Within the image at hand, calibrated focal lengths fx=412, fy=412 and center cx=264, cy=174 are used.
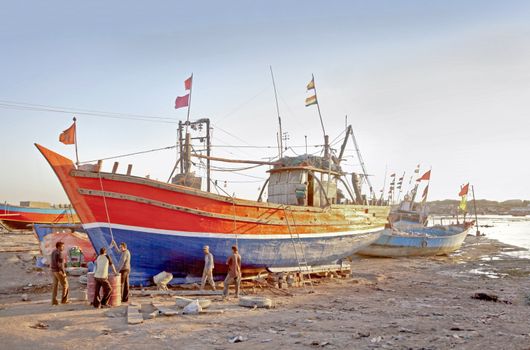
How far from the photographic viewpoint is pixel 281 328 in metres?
8.66

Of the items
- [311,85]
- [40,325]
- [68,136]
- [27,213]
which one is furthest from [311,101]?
[27,213]

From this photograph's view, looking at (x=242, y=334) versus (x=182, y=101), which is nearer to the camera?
(x=242, y=334)

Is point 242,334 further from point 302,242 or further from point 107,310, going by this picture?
point 302,242

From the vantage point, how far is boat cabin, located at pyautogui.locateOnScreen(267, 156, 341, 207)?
1736cm

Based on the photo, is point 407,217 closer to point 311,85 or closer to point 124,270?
point 311,85

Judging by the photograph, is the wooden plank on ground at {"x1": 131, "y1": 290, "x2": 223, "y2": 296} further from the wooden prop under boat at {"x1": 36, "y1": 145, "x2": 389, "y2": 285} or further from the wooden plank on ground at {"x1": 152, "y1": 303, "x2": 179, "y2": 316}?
the wooden plank on ground at {"x1": 152, "y1": 303, "x2": 179, "y2": 316}

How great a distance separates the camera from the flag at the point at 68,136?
12.4 meters

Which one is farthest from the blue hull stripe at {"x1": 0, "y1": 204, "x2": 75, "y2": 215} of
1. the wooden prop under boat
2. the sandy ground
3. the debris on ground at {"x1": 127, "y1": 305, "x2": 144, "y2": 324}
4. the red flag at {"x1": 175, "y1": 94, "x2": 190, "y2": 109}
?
the debris on ground at {"x1": 127, "y1": 305, "x2": 144, "y2": 324}

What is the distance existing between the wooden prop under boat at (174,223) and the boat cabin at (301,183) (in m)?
1.79

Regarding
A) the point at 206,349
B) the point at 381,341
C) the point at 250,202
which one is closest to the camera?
the point at 206,349

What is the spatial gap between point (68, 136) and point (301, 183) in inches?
360

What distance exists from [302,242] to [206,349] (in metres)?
8.89

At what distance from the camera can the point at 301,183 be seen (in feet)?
57.3

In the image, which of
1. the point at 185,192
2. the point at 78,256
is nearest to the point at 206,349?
the point at 185,192
